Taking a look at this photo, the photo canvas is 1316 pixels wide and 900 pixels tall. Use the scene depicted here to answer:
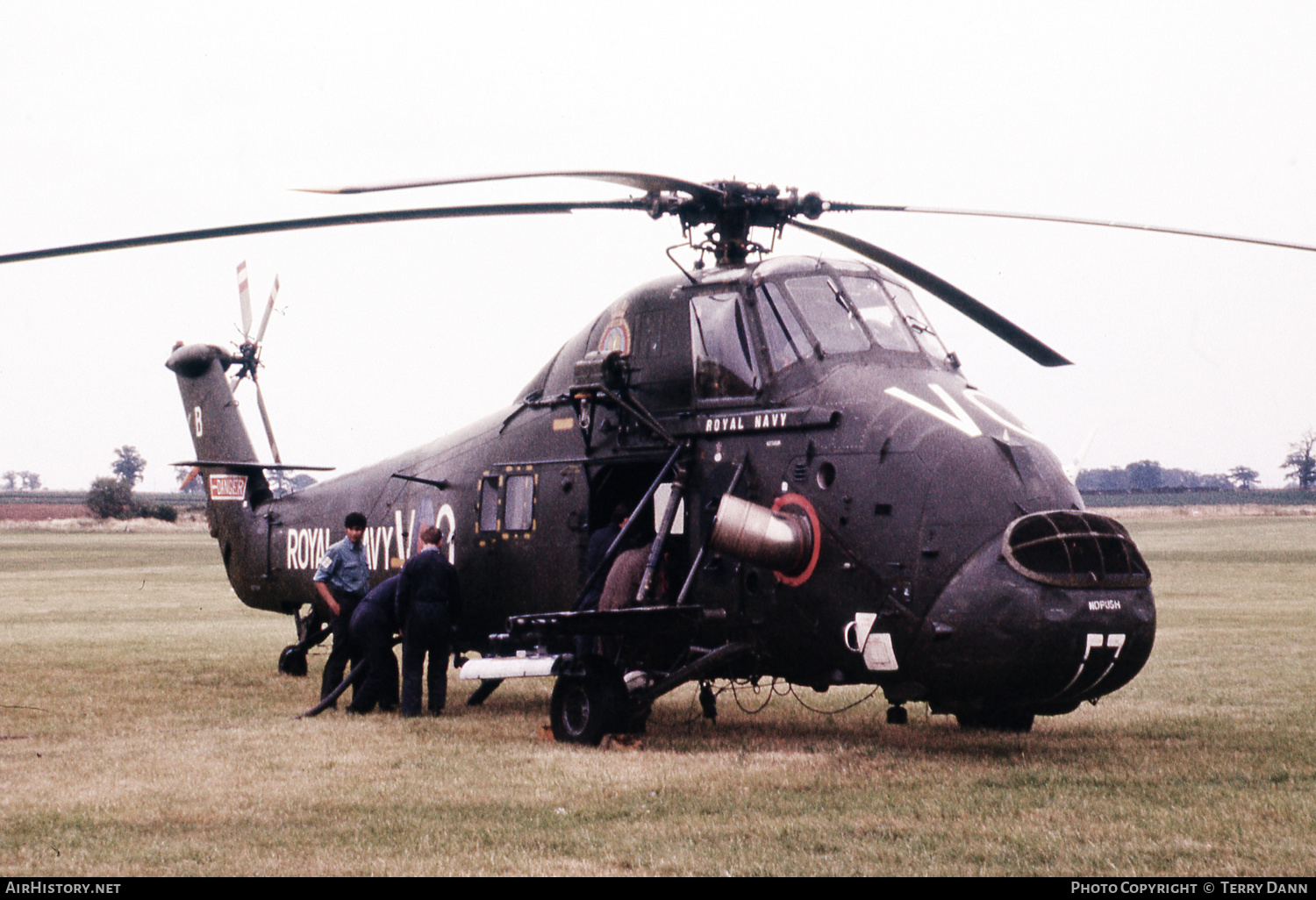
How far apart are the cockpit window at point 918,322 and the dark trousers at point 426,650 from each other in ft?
16.7

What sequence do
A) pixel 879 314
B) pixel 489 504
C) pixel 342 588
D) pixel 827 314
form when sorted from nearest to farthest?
pixel 827 314, pixel 879 314, pixel 489 504, pixel 342 588

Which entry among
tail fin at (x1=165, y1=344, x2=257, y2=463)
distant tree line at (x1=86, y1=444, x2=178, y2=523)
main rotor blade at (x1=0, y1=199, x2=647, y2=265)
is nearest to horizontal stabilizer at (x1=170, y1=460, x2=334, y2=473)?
tail fin at (x1=165, y1=344, x2=257, y2=463)

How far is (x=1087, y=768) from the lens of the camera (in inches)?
375

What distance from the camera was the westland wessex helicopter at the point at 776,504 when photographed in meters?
9.20

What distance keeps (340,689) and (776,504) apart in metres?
5.34

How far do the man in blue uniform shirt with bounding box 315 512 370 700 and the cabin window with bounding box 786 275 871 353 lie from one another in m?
5.89

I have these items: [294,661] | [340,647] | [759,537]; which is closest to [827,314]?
[759,537]

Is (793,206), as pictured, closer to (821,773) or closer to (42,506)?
(821,773)

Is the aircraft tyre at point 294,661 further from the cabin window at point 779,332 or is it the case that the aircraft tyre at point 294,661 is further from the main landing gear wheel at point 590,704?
the cabin window at point 779,332

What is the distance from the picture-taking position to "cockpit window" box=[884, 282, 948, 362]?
36.6ft

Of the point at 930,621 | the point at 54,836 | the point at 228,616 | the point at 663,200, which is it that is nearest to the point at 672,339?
the point at 663,200

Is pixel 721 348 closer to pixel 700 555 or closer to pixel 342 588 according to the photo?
pixel 700 555

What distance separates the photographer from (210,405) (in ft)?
59.9

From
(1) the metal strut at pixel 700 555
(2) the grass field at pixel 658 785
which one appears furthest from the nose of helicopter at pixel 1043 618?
(1) the metal strut at pixel 700 555
